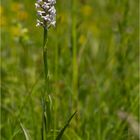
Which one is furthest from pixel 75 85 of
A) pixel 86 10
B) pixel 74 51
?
pixel 86 10

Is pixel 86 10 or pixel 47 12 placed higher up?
pixel 47 12

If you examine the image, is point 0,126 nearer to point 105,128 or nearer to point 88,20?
point 105,128

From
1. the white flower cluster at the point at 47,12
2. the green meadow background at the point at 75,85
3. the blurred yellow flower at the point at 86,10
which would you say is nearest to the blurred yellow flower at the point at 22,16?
the green meadow background at the point at 75,85

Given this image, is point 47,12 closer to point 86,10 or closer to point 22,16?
point 22,16

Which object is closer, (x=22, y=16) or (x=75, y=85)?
(x=75, y=85)

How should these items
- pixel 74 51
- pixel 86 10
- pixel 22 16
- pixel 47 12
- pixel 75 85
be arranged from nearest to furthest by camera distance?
1. pixel 47 12
2. pixel 74 51
3. pixel 75 85
4. pixel 22 16
5. pixel 86 10

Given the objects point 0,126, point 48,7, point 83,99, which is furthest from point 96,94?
point 48,7

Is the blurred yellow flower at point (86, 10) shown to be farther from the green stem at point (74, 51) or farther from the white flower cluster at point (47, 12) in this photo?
the white flower cluster at point (47, 12)

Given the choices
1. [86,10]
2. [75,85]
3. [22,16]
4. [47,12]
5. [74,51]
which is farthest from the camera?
[86,10]

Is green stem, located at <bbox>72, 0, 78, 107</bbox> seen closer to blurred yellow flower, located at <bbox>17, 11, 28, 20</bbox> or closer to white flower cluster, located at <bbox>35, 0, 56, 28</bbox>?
white flower cluster, located at <bbox>35, 0, 56, 28</bbox>
